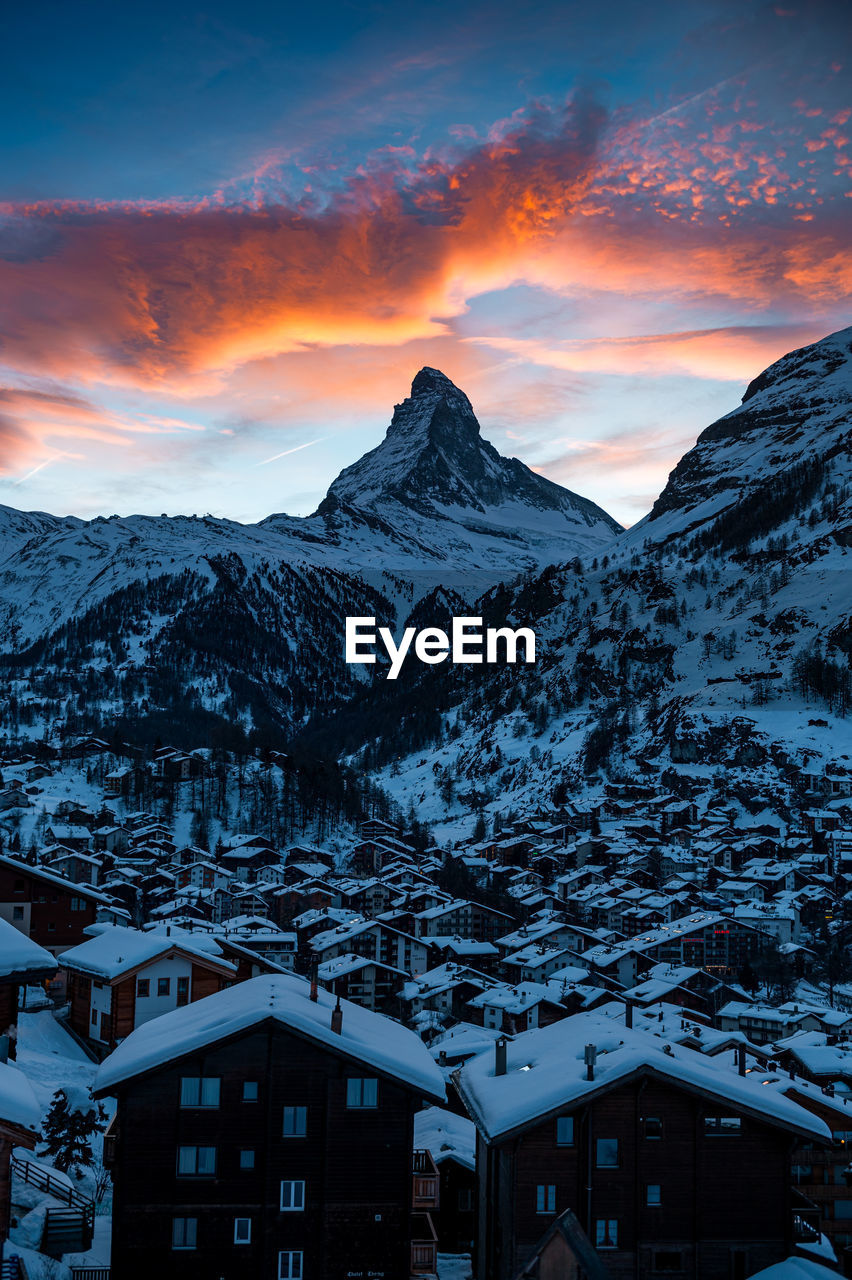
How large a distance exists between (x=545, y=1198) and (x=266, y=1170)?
4.46 meters

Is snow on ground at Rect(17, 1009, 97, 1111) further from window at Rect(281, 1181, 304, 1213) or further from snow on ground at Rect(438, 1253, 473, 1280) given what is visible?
window at Rect(281, 1181, 304, 1213)

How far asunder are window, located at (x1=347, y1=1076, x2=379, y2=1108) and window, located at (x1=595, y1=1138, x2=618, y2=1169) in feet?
11.9

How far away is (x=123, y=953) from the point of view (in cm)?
3034

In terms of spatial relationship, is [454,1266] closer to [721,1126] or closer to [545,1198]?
[545,1198]

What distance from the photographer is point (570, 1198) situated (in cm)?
1762

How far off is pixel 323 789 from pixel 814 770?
6074cm

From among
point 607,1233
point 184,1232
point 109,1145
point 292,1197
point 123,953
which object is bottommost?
point 109,1145

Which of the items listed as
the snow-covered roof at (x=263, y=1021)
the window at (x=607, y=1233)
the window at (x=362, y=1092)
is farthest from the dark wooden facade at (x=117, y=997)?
the window at (x=607, y=1233)

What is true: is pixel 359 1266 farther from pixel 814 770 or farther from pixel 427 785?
pixel 427 785

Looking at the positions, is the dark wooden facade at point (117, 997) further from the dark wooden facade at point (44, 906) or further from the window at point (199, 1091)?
the window at point (199, 1091)

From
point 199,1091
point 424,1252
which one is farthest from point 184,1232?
point 424,1252

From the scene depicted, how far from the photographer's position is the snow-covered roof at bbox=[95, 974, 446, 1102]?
17062 mm

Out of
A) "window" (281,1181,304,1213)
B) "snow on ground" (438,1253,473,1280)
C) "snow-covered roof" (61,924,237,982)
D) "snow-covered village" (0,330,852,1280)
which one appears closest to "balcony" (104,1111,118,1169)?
"snow-covered village" (0,330,852,1280)

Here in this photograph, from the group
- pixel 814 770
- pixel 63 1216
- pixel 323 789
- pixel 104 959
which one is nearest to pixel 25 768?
pixel 323 789
